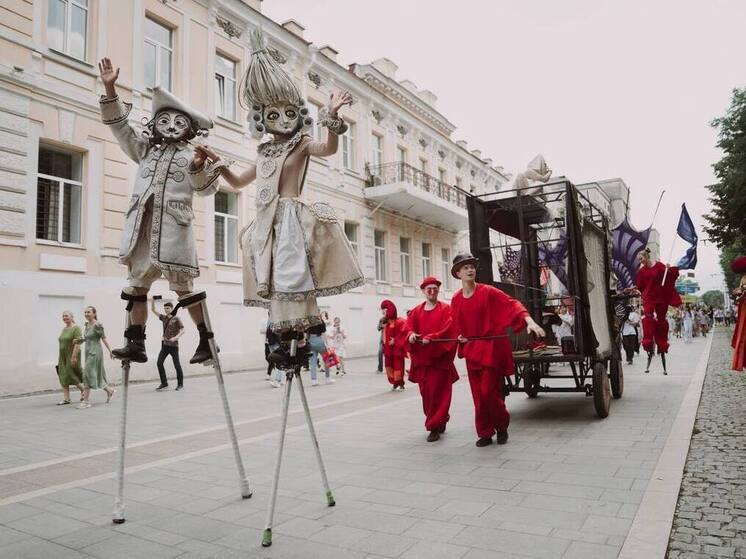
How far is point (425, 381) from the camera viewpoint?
245 inches

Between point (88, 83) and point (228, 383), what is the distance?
24.5ft

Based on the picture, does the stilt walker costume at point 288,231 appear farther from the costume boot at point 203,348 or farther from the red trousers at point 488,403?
the red trousers at point 488,403

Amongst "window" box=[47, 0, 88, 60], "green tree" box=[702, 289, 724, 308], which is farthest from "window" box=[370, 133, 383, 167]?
"green tree" box=[702, 289, 724, 308]

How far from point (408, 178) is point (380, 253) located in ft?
12.0

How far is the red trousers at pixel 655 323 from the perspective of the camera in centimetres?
1017

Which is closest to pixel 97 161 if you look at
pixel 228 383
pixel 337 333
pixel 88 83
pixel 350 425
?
pixel 88 83

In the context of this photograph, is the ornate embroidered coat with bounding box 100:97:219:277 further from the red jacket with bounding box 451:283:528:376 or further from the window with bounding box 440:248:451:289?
the window with bounding box 440:248:451:289

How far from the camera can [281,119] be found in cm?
373

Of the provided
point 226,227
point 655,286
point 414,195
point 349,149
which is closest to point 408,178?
point 414,195

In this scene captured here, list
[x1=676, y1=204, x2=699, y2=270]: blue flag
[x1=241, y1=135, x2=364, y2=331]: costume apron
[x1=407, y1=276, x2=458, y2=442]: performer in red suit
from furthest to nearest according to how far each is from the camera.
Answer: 1. [x1=676, y1=204, x2=699, y2=270]: blue flag
2. [x1=407, y1=276, x2=458, y2=442]: performer in red suit
3. [x1=241, y1=135, x2=364, y2=331]: costume apron

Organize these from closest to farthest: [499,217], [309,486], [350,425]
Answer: [309,486], [350,425], [499,217]

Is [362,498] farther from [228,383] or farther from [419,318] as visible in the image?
[228,383]

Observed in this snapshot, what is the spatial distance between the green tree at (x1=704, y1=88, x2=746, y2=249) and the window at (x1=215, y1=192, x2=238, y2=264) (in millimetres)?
20699

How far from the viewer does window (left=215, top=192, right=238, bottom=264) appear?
15930mm
